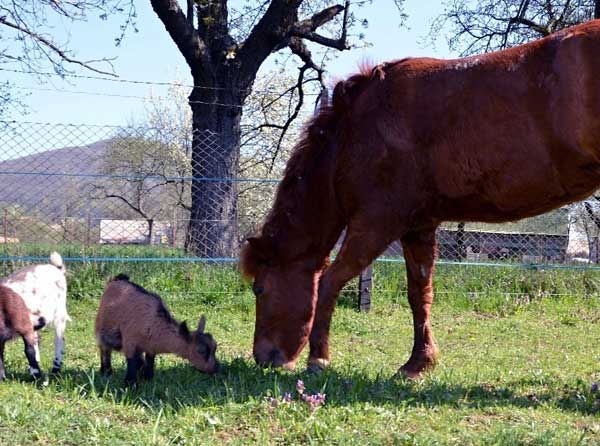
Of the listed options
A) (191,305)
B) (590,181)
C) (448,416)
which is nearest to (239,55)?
(191,305)

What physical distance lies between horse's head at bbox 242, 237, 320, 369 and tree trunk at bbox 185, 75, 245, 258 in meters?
4.90

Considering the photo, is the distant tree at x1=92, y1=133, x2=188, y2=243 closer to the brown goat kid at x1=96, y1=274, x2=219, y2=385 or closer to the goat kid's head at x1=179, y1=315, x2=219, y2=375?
the brown goat kid at x1=96, y1=274, x2=219, y2=385

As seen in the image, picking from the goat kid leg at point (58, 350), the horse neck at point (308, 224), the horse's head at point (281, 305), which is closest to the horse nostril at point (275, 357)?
the horse's head at point (281, 305)

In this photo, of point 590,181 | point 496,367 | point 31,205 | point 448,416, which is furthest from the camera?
point 31,205

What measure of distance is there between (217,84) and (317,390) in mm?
8819

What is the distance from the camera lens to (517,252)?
11773 millimetres

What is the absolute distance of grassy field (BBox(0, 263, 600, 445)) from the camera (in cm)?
367

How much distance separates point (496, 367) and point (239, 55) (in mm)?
7958

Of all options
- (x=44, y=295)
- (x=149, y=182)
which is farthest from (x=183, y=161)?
(x=44, y=295)

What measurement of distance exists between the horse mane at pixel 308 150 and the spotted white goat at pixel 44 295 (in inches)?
63.1

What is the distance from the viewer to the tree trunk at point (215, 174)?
433 inches

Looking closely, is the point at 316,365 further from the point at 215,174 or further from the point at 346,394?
the point at 215,174

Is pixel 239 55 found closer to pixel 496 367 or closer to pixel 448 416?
pixel 496 367

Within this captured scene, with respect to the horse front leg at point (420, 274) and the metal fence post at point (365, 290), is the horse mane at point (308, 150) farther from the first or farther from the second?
the metal fence post at point (365, 290)
